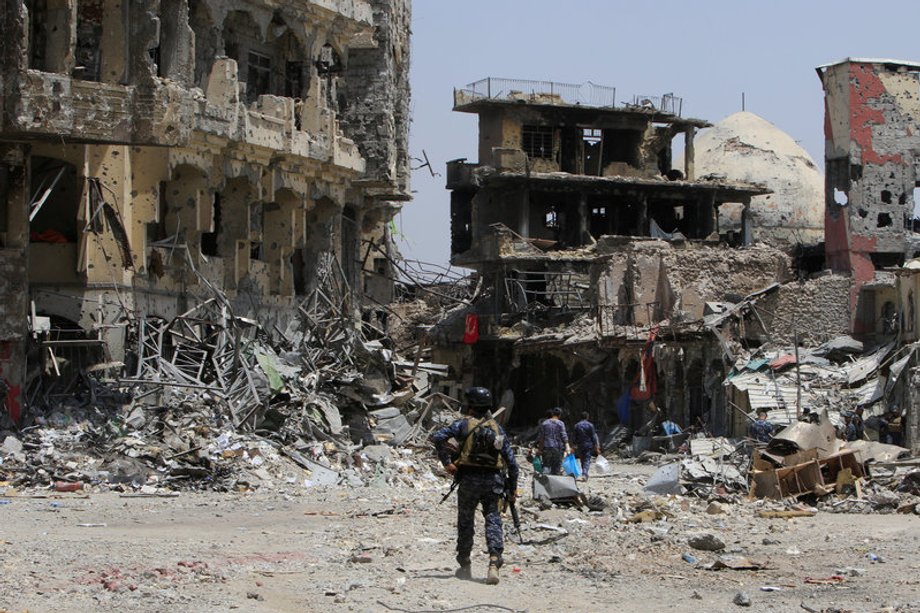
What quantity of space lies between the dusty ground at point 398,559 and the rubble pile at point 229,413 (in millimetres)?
1757

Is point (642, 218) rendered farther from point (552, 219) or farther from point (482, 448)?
point (482, 448)

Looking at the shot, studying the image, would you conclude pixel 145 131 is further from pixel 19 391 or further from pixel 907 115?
pixel 907 115

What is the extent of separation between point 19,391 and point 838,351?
55.2 feet

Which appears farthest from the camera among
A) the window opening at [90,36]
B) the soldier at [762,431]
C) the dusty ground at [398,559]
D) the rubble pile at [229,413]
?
the window opening at [90,36]

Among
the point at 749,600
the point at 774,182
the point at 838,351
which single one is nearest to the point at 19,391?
the point at 749,600

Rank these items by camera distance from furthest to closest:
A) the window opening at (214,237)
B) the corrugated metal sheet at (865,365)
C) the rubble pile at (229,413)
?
the window opening at (214,237) < the corrugated metal sheet at (865,365) < the rubble pile at (229,413)

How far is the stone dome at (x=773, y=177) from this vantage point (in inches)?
2501

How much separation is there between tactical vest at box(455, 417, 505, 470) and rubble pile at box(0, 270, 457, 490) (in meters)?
8.72

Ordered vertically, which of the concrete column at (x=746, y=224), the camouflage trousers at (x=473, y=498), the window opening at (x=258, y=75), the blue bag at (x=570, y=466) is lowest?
the blue bag at (x=570, y=466)

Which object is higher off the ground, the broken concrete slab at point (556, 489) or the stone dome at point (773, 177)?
the stone dome at point (773, 177)

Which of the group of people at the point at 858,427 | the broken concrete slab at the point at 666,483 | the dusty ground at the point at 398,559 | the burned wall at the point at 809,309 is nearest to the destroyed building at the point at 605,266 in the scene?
the burned wall at the point at 809,309

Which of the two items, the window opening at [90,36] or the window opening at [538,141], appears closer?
the window opening at [90,36]

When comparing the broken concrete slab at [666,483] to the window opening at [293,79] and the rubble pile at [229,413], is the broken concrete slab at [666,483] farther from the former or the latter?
the window opening at [293,79]

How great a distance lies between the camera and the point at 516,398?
4922cm
